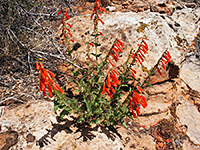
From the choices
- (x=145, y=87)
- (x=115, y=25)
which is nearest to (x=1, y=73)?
(x=115, y=25)

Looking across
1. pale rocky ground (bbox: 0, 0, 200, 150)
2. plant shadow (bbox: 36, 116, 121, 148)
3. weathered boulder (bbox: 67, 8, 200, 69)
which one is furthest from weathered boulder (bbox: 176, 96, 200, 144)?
plant shadow (bbox: 36, 116, 121, 148)

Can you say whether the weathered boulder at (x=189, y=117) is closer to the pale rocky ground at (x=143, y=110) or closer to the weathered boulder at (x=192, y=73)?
the pale rocky ground at (x=143, y=110)

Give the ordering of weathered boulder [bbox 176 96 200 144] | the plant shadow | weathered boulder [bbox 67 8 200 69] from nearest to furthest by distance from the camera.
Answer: the plant shadow < weathered boulder [bbox 176 96 200 144] < weathered boulder [bbox 67 8 200 69]

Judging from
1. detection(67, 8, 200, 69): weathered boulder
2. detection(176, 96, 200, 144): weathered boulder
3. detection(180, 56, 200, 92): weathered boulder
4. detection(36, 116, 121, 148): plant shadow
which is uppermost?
detection(67, 8, 200, 69): weathered boulder

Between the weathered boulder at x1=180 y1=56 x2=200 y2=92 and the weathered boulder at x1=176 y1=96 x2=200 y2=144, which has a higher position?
the weathered boulder at x1=180 y1=56 x2=200 y2=92

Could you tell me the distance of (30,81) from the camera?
3.50 metres

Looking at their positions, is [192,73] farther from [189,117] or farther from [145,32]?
[145,32]

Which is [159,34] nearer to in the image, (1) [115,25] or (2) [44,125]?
(1) [115,25]

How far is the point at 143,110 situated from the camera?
356cm

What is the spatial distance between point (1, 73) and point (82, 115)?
92.2 inches

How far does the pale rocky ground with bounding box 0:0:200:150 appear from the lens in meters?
2.35

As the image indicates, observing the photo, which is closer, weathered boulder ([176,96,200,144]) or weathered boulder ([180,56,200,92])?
weathered boulder ([176,96,200,144])

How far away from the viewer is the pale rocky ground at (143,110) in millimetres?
2350

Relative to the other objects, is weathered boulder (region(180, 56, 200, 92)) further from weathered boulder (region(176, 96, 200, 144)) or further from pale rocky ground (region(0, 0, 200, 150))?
weathered boulder (region(176, 96, 200, 144))
